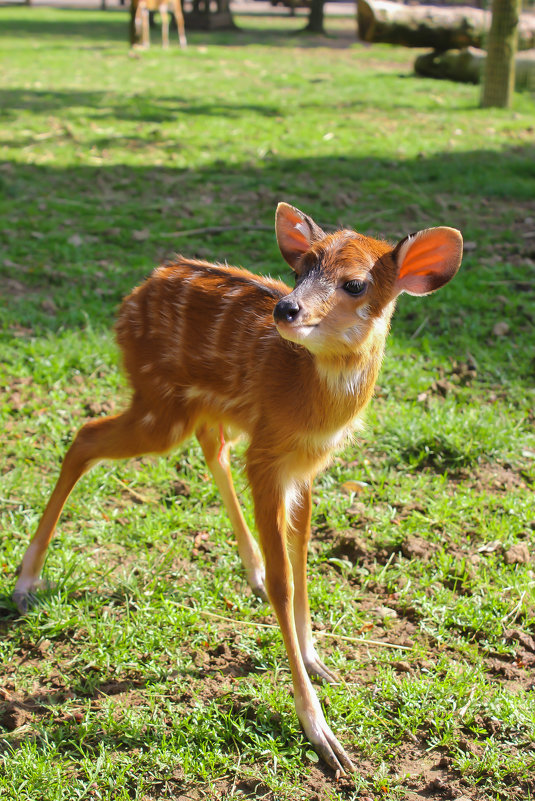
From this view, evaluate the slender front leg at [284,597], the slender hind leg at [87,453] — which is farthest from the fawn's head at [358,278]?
the slender hind leg at [87,453]

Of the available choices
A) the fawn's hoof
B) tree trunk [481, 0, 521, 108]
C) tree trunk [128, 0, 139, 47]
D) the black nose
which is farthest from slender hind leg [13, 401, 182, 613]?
tree trunk [128, 0, 139, 47]

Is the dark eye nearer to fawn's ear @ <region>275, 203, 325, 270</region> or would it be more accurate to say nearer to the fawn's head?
the fawn's head

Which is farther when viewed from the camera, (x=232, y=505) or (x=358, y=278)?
(x=232, y=505)

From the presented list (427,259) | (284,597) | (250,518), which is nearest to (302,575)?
(284,597)

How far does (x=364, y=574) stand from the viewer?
3.63 metres

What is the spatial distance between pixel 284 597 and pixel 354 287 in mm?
1119

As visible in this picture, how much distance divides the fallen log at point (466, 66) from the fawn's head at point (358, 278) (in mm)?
11488

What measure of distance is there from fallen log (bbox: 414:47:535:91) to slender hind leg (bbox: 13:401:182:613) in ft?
38.1

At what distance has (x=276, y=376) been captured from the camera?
9.83ft

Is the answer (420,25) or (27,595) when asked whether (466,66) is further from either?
(27,595)

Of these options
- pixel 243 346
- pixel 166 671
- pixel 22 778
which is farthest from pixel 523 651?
pixel 22 778

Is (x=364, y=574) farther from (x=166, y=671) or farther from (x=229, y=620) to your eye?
(x=166, y=671)

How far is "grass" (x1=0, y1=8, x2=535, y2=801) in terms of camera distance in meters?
2.79

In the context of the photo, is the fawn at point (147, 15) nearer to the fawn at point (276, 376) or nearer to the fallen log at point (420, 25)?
the fallen log at point (420, 25)
